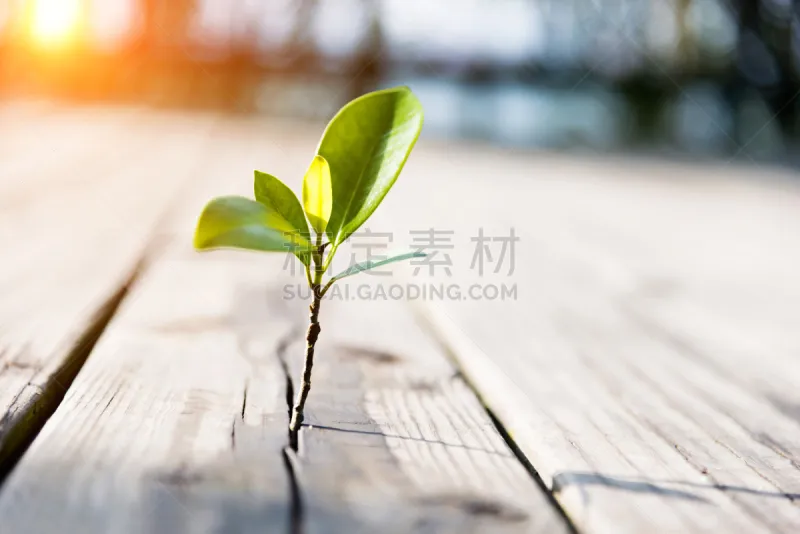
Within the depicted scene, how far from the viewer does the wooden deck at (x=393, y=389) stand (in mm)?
379

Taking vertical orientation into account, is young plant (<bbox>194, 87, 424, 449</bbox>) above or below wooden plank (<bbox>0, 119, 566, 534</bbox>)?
above

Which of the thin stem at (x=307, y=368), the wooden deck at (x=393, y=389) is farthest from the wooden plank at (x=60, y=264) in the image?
the thin stem at (x=307, y=368)

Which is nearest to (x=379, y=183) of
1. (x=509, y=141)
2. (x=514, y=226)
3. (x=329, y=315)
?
(x=329, y=315)

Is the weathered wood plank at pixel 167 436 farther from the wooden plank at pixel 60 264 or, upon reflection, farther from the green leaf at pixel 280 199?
the green leaf at pixel 280 199

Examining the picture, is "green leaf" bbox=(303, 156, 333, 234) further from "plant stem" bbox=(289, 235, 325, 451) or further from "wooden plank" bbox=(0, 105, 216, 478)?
"wooden plank" bbox=(0, 105, 216, 478)

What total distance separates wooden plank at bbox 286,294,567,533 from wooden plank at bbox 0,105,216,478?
17cm

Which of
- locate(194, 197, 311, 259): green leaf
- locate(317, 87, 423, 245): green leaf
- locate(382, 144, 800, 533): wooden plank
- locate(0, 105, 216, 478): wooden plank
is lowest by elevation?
locate(382, 144, 800, 533): wooden plank

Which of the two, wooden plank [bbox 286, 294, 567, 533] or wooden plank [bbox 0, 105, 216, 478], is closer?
wooden plank [bbox 286, 294, 567, 533]

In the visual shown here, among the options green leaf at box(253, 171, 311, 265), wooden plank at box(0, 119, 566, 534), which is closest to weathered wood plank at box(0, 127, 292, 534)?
wooden plank at box(0, 119, 566, 534)

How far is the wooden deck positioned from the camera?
14.9 inches

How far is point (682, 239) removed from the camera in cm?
162

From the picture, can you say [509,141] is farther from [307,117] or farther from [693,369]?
[693,369]

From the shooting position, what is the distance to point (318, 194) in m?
0.44

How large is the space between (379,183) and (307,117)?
4.42m
